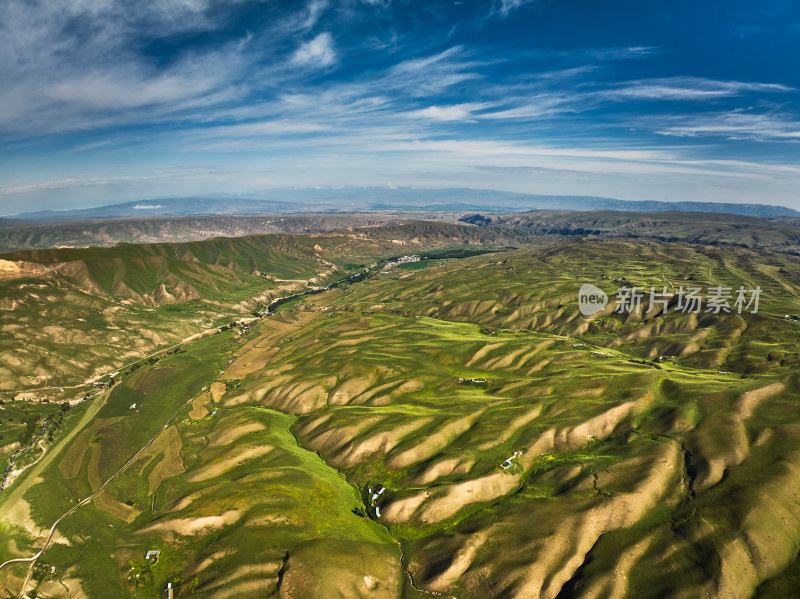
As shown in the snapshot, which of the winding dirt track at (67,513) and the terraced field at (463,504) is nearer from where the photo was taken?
the terraced field at (463,504)

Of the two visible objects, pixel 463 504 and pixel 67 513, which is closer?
pixel 463 504

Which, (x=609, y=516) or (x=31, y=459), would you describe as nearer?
(x=609, y=516)

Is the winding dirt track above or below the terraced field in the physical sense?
below

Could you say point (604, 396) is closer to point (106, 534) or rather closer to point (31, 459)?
point (106, 534)

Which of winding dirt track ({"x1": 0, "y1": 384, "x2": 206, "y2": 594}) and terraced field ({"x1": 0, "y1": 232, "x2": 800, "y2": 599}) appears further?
winding dirt track ({"x1": 0, "y1": 384, "x2": 206, "y2": 594})

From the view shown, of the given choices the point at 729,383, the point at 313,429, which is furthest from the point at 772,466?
the point at 313,429

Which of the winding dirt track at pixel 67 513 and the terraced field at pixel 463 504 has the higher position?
the terraced field at pixel 463 504

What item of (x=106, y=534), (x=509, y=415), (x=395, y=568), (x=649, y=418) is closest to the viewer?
(x=395, y=568)

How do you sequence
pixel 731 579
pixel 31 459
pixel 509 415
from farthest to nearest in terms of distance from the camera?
pixel 31 459 → pixel 509 415 → pixel 731 579

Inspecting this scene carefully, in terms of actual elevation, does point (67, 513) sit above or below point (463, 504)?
below

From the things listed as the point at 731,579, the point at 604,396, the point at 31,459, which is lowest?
the point at 31,459

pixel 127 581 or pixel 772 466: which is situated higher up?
pixel 772 466
